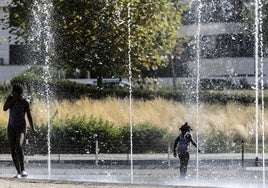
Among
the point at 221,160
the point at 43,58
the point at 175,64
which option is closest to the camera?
the point at 221,160

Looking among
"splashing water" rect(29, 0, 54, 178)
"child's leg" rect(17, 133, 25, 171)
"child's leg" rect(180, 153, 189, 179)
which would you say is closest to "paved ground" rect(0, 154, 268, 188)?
"child's leg" rect(180, 153, 189, 179)

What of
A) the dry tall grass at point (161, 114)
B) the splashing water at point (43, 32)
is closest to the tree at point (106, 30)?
the splashing water at point (43, 32)

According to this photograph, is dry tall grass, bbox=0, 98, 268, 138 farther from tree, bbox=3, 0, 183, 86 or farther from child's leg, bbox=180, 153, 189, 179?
child's leg, bbox=180, 153, 189, 179

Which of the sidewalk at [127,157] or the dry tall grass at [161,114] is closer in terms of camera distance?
the sidewalk at [127,157]

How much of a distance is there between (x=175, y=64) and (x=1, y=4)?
9.44 meters

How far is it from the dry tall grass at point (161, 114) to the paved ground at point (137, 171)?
8.02 feet

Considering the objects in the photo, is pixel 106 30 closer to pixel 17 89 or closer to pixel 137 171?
pixel 137 171

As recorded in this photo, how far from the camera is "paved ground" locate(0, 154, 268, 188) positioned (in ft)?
47.0

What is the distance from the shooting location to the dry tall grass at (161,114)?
23.3 m

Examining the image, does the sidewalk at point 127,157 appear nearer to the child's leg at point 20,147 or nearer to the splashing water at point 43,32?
the child's leg at point 20,147

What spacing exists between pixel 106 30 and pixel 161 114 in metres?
5.74

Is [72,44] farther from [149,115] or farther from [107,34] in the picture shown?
[149,115]

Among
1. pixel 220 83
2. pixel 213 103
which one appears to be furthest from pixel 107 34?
pixel 220 83

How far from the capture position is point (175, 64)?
43.8 metres
